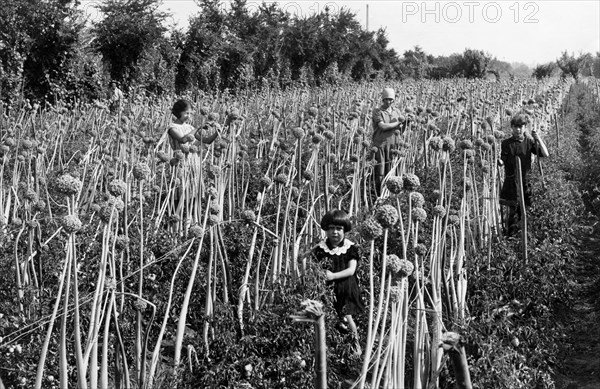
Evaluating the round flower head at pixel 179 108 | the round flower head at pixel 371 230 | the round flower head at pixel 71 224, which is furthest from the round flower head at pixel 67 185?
the round flower head at pixel 179 108

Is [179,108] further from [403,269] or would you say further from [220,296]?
[403,269]

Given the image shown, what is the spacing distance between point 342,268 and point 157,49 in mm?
12603

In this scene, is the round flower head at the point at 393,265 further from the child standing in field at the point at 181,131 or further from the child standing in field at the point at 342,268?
the child standing in field at the point at 181,131

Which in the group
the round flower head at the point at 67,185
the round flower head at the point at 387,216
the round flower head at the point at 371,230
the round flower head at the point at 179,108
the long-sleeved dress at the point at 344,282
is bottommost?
the long-sleeved dress at the point at 344,282

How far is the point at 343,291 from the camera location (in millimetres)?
3148

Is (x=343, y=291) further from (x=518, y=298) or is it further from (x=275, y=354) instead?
(x=518, y=298)

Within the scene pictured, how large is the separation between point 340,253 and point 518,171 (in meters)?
1.56

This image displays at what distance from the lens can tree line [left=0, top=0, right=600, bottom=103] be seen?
461 inches

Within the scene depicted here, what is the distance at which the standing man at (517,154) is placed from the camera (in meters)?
5.12

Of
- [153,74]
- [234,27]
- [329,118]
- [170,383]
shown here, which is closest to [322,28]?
[234,27]

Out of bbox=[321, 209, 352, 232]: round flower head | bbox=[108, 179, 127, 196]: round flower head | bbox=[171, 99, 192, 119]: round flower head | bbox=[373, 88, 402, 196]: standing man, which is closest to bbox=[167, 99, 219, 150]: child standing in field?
bbox=[171, 99, 192, 119]: round flower head

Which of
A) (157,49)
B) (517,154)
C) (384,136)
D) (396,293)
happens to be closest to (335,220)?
(396,293)

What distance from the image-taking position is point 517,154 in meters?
5.15

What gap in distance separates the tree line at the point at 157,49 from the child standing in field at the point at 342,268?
24.0ft
